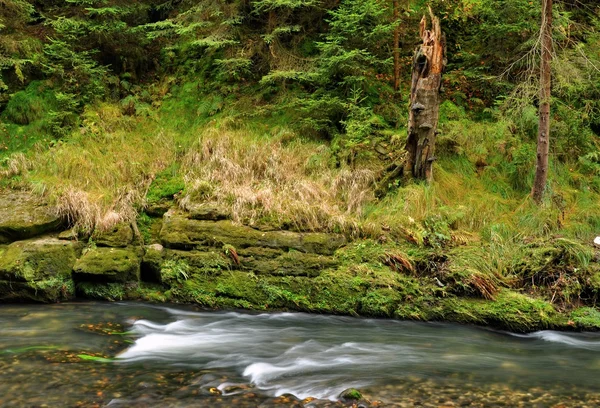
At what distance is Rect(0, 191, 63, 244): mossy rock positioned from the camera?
809 centimetres

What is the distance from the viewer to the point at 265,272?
306 inches

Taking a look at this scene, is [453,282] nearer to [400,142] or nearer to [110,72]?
[400,142]

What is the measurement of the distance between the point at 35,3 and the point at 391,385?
548 inches

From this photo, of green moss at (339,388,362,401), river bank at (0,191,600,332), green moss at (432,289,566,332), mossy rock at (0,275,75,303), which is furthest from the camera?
mossy rock at (0,275,75,303)

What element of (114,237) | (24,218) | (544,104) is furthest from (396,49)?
(24,218)

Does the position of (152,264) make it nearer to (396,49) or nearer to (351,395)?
(351,395)

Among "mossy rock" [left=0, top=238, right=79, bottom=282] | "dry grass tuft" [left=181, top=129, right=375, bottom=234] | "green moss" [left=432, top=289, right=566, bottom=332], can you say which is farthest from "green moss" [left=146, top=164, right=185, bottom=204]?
"green moss" [left=432, top=289, right=566, bottom=332]

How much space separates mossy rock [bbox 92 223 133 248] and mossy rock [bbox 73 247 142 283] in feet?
0.81

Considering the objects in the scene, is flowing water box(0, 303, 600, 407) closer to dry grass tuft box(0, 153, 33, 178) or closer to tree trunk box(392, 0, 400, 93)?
dry grass tuft box(0, 153, 33, 178)

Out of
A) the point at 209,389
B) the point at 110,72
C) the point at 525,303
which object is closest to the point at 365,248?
the point at 525,303

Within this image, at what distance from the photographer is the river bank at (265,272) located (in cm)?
702

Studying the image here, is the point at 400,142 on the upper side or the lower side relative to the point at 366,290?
upper

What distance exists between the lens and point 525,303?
6879 millimetres

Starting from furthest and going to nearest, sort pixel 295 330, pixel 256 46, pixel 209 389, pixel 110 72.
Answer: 1. pixel 110 72
2. pixel 256 46
3. pixel 295 330
4. pixel 209 389
